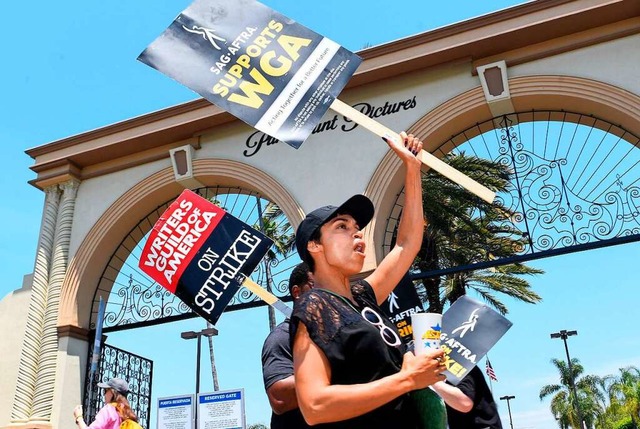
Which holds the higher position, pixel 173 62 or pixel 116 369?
pixel 116 369

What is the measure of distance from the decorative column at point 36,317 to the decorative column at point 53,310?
3.2 inches

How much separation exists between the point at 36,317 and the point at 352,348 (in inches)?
400

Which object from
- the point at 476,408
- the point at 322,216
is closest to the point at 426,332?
the point at 322,216

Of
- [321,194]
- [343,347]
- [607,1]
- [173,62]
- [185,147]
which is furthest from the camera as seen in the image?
[185,147]

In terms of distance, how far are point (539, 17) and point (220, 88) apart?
6833 mm

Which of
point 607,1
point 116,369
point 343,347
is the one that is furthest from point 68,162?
point 343,347

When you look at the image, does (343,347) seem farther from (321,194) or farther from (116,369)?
(116,369)

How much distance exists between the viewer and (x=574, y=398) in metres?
54.4

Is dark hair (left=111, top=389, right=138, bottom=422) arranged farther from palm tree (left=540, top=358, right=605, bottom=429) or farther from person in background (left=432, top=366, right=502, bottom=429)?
palm tree (left=540, top=358, right=605, bottom=429)

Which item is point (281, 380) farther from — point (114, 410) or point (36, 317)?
point (36, 317)

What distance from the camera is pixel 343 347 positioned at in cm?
169

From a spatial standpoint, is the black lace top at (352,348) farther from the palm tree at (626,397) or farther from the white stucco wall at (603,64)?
the palm tree at (626,397)

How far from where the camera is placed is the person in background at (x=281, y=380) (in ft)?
7.21

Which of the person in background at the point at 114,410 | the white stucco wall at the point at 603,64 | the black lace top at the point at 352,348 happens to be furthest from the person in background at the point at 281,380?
the white stucco wall at the point at 603,64
